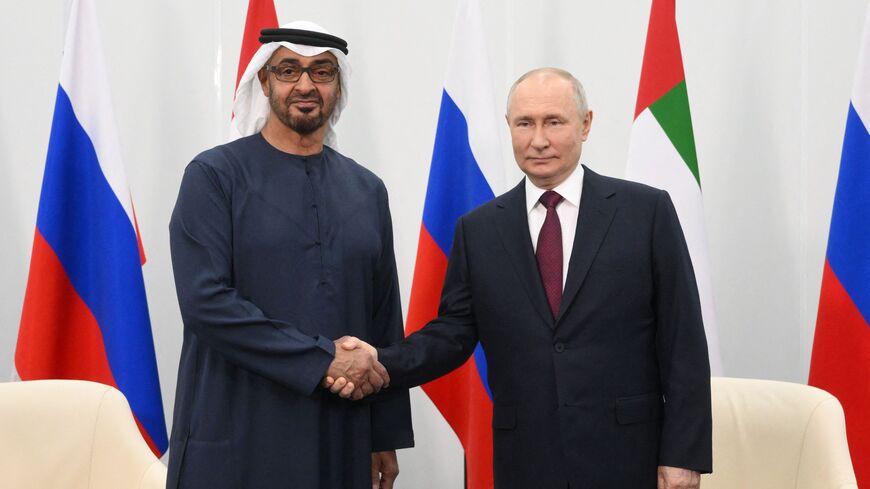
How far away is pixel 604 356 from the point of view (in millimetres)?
2248

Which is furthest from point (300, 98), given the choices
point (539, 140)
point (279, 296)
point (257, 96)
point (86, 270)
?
point (86, 270)

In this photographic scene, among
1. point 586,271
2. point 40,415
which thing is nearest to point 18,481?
point 40,415

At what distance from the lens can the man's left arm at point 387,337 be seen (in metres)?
2.56

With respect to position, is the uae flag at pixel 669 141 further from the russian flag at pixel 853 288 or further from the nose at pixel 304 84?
the nose at pixel 304 84

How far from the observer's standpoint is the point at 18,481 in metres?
2.98

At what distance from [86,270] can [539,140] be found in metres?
2.01

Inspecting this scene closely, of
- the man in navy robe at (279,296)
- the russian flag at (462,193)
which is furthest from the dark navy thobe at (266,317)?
the russian flag at (462,193)

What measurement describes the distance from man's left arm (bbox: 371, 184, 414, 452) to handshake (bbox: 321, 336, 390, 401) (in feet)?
0.43

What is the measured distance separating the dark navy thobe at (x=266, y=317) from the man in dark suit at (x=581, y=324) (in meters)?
0.14

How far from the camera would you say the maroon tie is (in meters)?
2.30

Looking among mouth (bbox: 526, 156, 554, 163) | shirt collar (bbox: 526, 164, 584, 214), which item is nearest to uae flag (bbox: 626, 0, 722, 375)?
shirt collar (bbox: 526, 164, 584, 214)

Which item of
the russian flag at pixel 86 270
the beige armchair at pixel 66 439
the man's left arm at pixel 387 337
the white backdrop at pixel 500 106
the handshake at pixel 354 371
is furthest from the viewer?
the white backdrop at pixel 500 106

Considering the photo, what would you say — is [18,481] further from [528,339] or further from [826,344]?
[826,344]

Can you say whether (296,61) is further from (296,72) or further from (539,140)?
(539,140)
